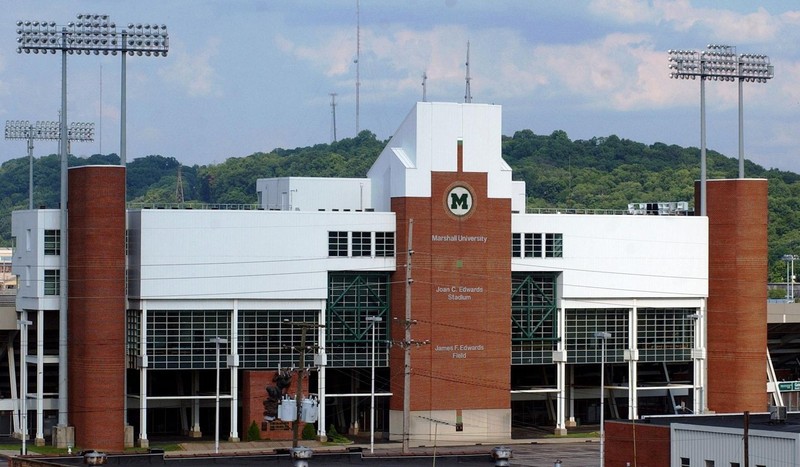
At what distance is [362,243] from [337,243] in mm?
1773

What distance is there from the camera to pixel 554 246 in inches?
4427

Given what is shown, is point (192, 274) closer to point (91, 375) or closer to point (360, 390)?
point (91, 375)

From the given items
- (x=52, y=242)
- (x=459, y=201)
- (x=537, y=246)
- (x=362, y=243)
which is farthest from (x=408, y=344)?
(x=52, y=242)

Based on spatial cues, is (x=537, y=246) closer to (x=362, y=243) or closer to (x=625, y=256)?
(x=625, y=256)

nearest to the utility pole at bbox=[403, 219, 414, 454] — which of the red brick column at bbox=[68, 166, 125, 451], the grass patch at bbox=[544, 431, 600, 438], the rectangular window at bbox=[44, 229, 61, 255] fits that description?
the grass patch at bbox=[544, 431, 600, 438]

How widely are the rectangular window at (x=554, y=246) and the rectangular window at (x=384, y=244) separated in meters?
11.2

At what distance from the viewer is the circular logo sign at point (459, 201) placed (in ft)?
355

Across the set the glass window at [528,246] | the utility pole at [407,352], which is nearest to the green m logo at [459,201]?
the utility pole at [407,352]

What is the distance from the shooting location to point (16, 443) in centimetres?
10306

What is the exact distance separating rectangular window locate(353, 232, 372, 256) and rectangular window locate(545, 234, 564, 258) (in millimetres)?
12690

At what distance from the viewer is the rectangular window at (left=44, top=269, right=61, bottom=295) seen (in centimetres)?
10212

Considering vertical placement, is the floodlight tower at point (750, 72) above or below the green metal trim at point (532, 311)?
above

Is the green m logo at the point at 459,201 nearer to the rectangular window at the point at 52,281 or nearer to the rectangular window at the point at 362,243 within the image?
the rectangular window at the point at 362,243

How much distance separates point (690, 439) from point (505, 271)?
36.7 metres
